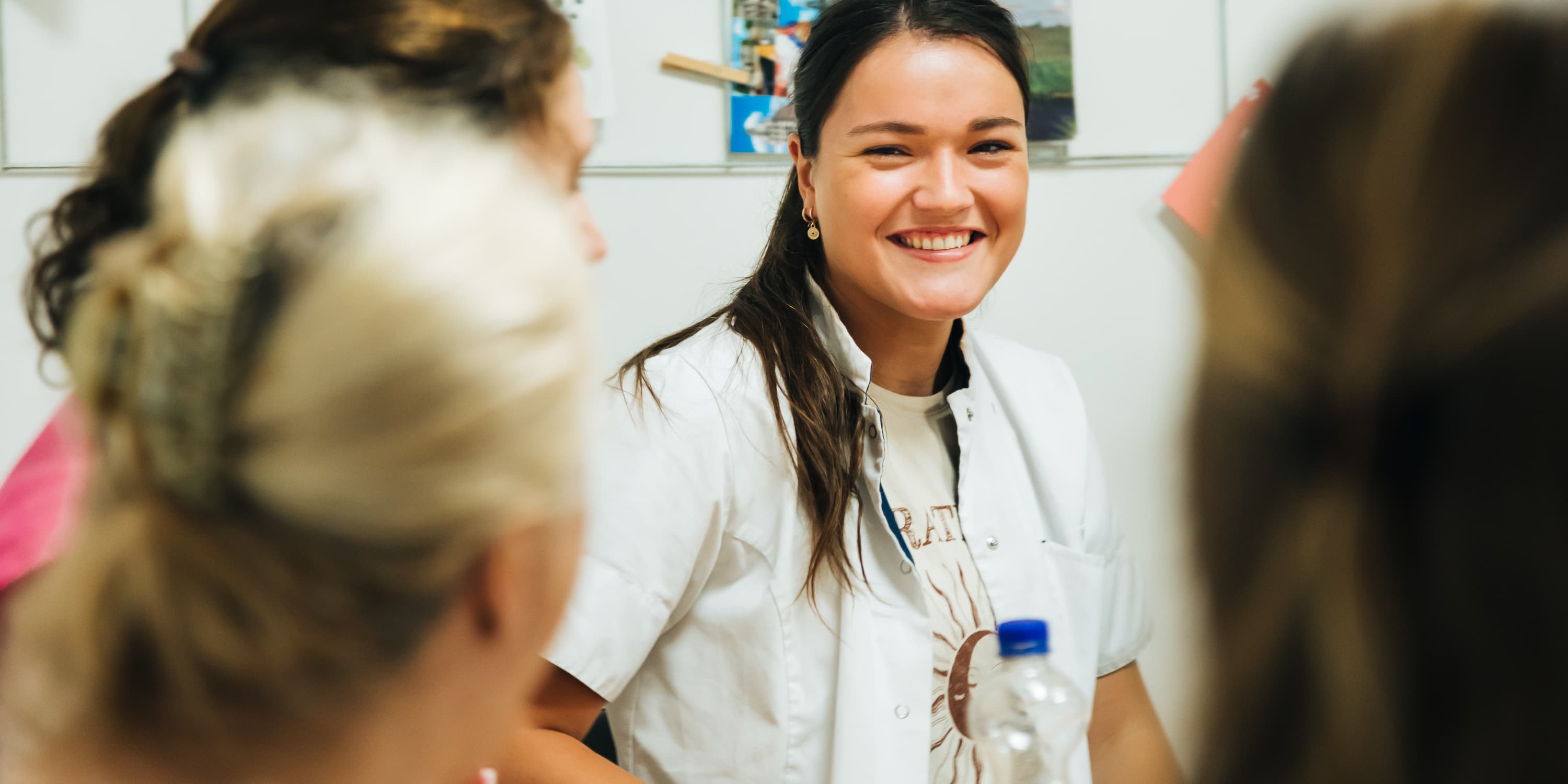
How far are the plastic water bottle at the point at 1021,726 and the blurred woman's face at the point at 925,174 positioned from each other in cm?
42

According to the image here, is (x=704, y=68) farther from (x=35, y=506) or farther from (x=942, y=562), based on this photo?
(x=35, y=506)

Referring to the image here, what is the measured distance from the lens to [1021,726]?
117 cm

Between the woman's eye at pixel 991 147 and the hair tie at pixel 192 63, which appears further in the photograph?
the woman's eye at pixel 991 147

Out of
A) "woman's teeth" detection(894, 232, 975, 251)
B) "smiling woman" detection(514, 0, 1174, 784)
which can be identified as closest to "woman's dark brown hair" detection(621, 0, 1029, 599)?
"smiling woman" detection(514, 0, 1174, 784)

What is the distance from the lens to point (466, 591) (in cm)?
46

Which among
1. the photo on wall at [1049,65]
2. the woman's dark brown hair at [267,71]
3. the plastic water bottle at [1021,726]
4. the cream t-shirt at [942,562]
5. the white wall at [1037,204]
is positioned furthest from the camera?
the photo on wall at [1049,65]

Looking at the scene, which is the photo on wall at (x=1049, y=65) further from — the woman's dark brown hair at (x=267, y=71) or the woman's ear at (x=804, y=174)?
the woman's dark brown hair at (x=267, y=71)

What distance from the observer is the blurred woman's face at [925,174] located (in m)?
1.32

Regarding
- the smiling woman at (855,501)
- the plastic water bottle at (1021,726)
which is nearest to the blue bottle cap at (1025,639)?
the plastic water bottle at (1021,726)

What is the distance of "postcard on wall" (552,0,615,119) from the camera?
1706 millimetres

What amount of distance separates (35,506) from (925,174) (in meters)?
0.93

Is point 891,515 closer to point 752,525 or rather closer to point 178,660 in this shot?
point 752,525

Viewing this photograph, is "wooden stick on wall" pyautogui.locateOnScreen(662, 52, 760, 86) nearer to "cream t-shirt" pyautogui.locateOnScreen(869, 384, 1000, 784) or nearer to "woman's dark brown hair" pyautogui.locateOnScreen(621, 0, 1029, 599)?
"woman's dark brown hair" pyautogui.locateOnScreen(621, 0, 1029, 599)

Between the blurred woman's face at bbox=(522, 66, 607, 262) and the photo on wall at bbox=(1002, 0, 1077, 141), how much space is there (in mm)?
1073
